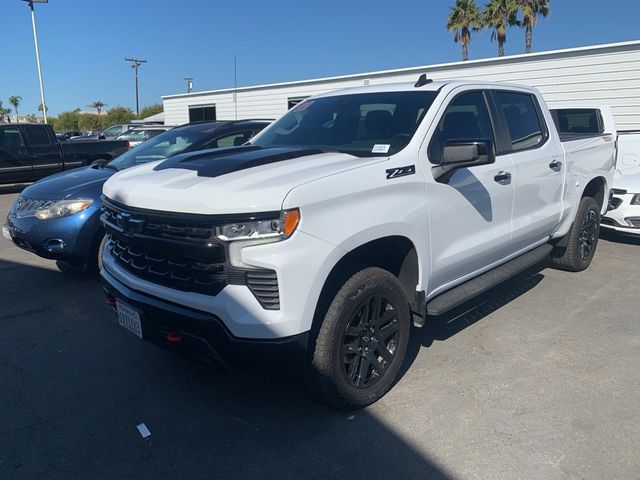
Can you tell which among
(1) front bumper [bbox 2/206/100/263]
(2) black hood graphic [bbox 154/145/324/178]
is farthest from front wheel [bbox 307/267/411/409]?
(1) front bumper [bbox 2/206/100/263]

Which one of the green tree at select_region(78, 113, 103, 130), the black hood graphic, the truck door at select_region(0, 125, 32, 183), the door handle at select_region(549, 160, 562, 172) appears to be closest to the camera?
the black hood graphic

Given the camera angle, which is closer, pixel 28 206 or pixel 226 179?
pixel 226 179

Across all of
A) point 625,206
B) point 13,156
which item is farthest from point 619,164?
point 13,156

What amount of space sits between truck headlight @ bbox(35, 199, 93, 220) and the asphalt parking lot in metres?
1.03

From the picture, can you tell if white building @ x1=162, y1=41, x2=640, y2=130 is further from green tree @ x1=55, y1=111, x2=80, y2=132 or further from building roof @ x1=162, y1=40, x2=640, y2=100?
green tree @ x1=55, y1=111, x2=80, y2=132

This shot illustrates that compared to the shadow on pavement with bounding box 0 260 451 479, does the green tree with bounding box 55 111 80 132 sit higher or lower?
higher

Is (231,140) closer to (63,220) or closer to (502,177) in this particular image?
(63,220)

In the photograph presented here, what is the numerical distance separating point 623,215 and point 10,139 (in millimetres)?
13046

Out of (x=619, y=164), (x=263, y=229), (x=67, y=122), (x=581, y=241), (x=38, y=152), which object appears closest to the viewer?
(x=263, y=229)

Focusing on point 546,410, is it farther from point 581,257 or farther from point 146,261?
point 581,257

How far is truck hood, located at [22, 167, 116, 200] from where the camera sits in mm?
5125

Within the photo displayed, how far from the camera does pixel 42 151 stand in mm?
12602

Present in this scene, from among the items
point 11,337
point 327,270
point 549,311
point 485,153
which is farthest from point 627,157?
point 11,337

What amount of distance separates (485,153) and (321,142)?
117 cm
